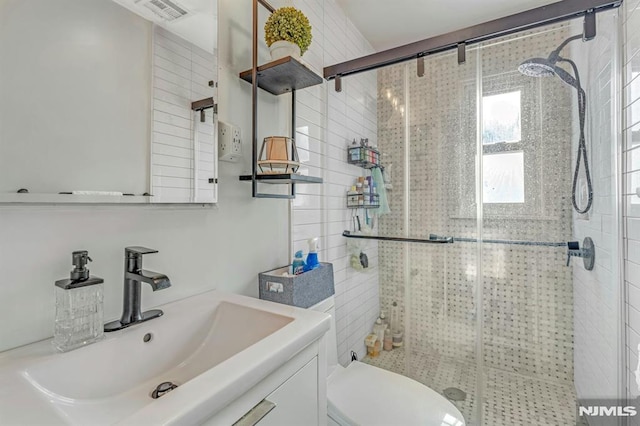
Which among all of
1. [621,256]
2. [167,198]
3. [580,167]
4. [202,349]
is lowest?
[202,349]

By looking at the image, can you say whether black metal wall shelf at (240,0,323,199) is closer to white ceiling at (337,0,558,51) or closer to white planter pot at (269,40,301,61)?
white planter pot at (269,40,301,61)

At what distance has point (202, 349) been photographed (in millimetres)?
854

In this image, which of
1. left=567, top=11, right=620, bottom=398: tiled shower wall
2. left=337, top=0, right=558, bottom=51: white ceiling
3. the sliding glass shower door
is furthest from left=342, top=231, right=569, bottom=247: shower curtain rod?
left=337, top=0, right=558, bottom=51: white ceiling

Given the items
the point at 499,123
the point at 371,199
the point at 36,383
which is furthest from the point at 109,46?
the point at 499,123

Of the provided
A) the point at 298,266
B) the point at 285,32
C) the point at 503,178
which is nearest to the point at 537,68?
the point at 503,178

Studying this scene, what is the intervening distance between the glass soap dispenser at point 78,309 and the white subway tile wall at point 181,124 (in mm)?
283

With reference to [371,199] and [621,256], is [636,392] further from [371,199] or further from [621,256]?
[371,199]

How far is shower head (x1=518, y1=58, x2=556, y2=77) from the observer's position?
1.66 meters

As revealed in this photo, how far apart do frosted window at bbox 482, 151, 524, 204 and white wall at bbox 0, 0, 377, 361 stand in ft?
2.72

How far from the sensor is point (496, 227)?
1.81 metres

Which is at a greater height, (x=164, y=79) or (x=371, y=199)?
(x=164, y=79)

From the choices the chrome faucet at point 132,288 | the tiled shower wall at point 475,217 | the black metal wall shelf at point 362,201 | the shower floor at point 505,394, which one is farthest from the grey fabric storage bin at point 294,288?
the shower floor at point 505,394

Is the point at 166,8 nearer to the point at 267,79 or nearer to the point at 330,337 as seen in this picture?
the point at 267,79

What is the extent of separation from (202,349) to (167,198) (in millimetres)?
468
